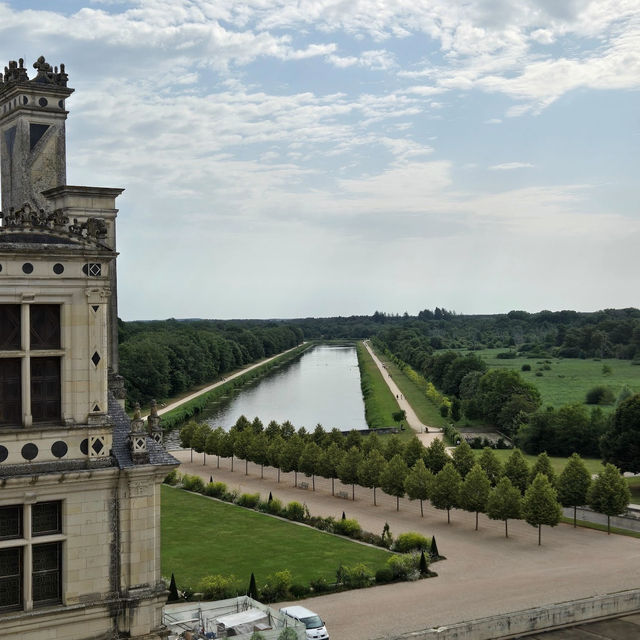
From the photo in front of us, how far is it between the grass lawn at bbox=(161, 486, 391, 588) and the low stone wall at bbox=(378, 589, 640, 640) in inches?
501

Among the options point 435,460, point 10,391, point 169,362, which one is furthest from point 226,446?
point 169,362

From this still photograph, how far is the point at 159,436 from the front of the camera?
20797 mm

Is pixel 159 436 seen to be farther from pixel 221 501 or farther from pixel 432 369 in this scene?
pixel 432 369

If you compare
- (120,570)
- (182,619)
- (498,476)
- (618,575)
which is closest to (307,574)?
(182,619)

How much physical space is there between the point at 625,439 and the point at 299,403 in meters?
72.4

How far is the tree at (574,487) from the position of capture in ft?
165

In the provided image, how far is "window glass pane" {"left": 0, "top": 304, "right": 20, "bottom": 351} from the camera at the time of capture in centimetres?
1756

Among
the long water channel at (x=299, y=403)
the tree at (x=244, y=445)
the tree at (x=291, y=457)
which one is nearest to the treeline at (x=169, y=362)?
the long water channel at (x=299, y=403)

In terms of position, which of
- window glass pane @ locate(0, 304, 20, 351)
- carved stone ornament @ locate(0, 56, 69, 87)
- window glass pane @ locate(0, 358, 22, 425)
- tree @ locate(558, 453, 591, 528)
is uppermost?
carved stone ornament @ locate(0, 56, 69, 87)

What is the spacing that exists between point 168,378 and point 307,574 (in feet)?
282

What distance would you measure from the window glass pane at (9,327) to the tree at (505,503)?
35317 mm

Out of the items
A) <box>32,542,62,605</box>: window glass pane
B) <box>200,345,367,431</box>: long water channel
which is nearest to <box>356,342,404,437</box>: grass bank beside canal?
<box>200,345,367,431</box>: long water channel

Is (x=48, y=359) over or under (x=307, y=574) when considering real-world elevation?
over

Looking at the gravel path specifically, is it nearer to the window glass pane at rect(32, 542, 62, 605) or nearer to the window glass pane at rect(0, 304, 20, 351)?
the window glass pane at rect(32, 542, 62, 605)
